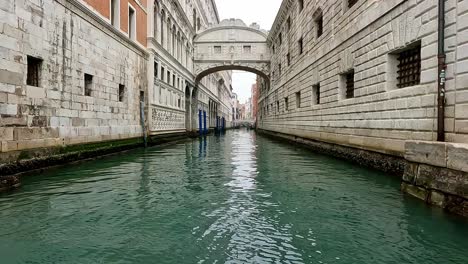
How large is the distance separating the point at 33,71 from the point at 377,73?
358 inches

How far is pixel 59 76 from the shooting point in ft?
30.3

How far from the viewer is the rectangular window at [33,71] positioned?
8148 millimetres

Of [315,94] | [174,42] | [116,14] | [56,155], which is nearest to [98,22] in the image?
[116,14]

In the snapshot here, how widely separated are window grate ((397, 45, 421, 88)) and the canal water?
2486 mm

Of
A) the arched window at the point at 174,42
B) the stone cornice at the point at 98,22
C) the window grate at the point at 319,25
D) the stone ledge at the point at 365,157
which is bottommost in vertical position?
the stone ledge at the point at 365,157

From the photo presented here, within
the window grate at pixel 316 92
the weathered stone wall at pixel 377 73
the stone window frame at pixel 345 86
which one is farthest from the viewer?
the window grate at pixel 316 92

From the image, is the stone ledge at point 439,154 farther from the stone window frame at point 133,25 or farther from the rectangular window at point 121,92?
the stone window frame at point 133,25

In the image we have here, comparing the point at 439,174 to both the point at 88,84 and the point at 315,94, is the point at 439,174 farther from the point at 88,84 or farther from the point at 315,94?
the point at 315,94

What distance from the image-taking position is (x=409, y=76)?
7637mm

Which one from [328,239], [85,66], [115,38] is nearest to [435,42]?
[328,239]

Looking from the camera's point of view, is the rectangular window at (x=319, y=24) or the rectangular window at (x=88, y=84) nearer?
the rectangular window at (x=88, y=84)

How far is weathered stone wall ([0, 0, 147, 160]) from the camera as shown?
7.20 m

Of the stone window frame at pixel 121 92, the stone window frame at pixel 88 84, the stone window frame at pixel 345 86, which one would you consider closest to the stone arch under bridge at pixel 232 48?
the stone window frame at pixel 121 92

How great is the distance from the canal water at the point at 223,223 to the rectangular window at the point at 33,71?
2.62 m
